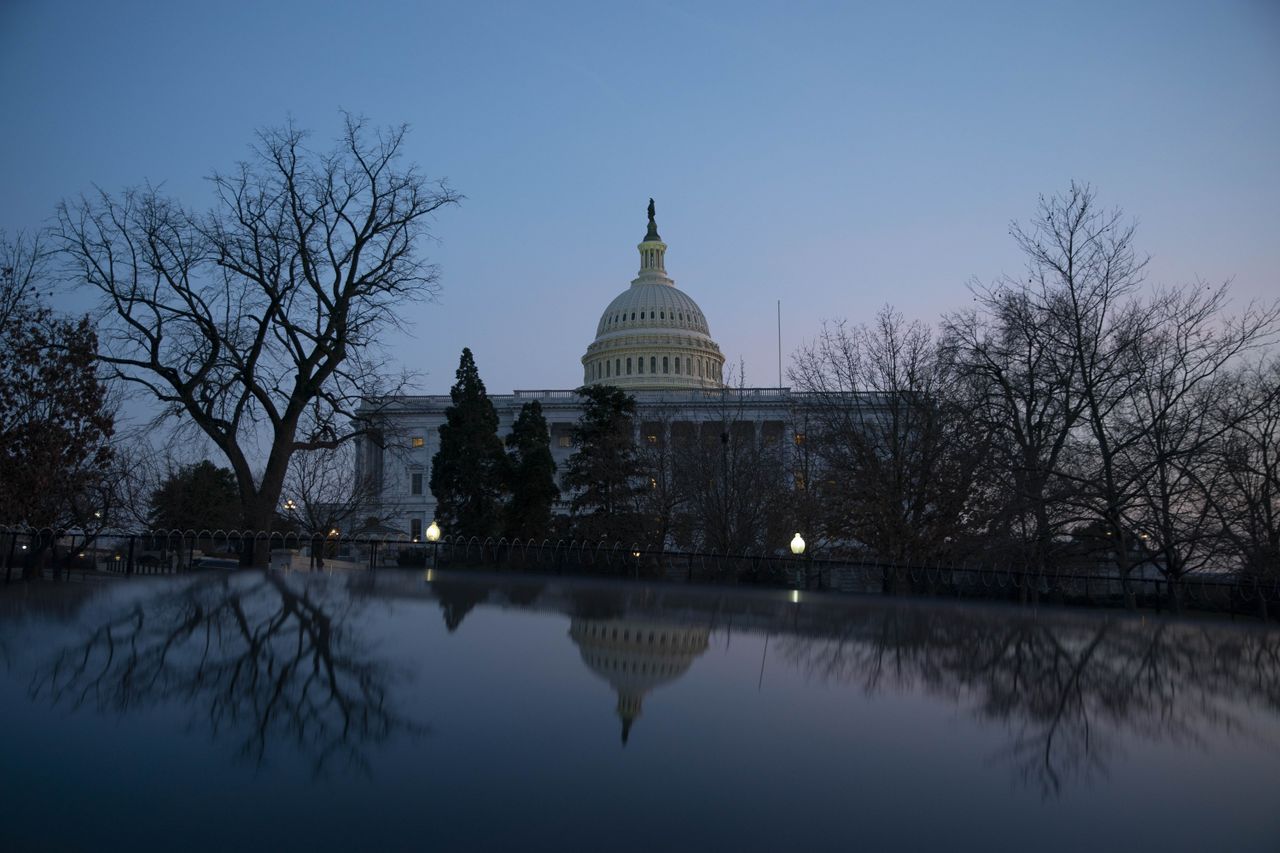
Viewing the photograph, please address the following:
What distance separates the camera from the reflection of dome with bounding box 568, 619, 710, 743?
5.95 m

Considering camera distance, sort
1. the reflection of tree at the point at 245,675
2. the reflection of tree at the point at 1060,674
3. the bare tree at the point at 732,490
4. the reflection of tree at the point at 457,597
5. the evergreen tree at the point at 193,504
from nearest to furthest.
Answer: the reflection of tree at the point at 245,675 → the reflection of tree at the point at 1060,674 → the reflection of tree at the point at 457,597 → the bare tree at the point at 732,490 → the evergreen tree at the point at 193,504

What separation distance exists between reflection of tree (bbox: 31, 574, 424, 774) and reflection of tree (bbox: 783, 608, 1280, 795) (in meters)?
3.02

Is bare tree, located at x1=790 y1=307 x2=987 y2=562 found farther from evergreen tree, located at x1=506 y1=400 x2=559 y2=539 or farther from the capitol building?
the capitol building

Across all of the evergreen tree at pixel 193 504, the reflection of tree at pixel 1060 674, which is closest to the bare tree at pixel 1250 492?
the reflection of tree at pixel 1060 674

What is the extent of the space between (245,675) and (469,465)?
45273 millimetres

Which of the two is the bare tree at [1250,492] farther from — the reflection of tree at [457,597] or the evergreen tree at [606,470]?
the evergreen tree at [606,470]

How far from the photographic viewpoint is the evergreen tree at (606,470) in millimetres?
40938

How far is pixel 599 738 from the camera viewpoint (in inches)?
191

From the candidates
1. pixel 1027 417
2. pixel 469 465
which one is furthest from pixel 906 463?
pixel 469 465

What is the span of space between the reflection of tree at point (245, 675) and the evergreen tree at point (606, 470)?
105 feet

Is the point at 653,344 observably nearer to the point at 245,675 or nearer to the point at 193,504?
the point at 193,504

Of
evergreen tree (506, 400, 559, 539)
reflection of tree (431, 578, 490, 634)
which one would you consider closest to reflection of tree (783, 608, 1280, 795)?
reflection of tree (431, 578, 490, 634)

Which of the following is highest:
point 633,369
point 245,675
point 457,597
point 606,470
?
point 633,369

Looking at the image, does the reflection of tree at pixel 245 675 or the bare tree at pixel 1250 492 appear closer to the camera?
the reflection of tree at pixel 245 675
